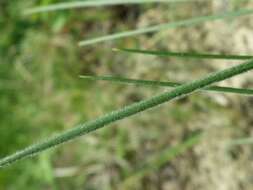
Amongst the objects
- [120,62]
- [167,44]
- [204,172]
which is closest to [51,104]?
[120,62]

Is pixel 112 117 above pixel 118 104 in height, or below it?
above

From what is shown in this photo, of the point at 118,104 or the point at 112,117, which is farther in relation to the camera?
the point at 118,104

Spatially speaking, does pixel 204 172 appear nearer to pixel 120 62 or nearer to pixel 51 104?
pixel 120 62

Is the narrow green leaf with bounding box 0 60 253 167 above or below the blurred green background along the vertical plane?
above

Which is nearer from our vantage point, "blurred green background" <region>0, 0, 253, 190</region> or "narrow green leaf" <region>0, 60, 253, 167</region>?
"narrow green leaf" <region>0, 60, 253, 167</region>
